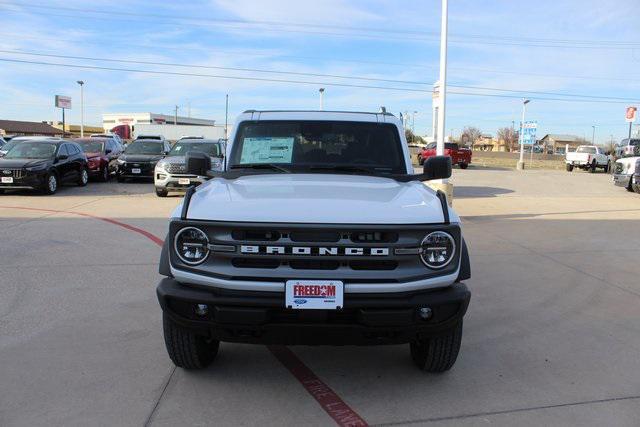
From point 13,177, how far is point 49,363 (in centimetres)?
1268

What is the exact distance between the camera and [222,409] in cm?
350

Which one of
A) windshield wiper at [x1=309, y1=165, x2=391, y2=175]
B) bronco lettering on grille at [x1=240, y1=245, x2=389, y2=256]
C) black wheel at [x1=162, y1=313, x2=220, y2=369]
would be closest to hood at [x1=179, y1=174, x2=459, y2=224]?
bronco lettering on grille at [x1=240, y1=245, x2=389, y2=256]

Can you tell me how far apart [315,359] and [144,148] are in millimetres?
17828

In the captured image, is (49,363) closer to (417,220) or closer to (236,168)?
(236,168)

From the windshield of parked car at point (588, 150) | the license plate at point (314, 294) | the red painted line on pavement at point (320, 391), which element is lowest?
the red painted line on pavement at point (320, 391)

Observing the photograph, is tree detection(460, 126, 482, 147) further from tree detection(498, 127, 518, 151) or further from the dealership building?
the dealership building

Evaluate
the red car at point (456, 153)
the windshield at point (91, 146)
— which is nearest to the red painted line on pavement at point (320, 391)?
the windshield at point (91, 146)

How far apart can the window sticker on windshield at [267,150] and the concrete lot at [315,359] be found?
1.60 metres

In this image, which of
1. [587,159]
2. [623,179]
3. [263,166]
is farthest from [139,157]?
[587,159]

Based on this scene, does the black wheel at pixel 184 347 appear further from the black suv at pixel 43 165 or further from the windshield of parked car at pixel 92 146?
the windshield of parked car at pixel 92 146

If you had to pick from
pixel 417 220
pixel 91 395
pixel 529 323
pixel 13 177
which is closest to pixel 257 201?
pixel 417 220

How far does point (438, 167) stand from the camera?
454cm

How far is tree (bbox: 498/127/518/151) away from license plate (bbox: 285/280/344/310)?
432ft

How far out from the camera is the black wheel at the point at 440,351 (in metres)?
3.78
